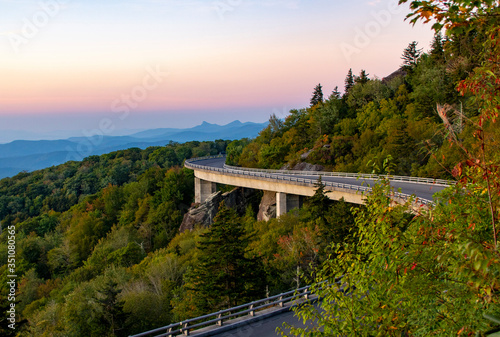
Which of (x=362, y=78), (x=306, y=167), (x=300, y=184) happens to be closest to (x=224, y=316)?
(x=300, y=184)

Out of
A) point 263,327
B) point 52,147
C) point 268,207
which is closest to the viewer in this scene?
point 263,327

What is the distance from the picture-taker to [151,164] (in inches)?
4151

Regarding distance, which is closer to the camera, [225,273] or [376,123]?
[225,273]

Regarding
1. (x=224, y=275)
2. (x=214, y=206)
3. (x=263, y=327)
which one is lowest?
(x=214, y=206)

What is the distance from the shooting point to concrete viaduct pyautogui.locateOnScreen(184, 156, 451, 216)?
3253 cm

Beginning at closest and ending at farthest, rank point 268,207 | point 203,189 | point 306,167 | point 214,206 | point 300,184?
point 300,184 → point 268,207 → point 306,167 → point 214,206 → point 203,189

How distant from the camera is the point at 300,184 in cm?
4112

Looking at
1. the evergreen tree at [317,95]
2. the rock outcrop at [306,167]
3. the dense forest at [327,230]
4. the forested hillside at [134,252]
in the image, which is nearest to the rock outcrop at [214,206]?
the forested hillside at [134,252]

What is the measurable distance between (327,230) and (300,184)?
17.6 m

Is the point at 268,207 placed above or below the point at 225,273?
below

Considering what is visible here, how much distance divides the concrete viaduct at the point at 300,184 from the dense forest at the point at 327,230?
2.48m

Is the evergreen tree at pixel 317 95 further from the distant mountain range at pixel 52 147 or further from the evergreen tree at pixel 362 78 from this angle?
the distant mountain range at pixel 52 147

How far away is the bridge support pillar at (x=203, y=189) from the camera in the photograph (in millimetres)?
63894

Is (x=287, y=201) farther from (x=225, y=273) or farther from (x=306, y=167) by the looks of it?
(x=225, y=273)
